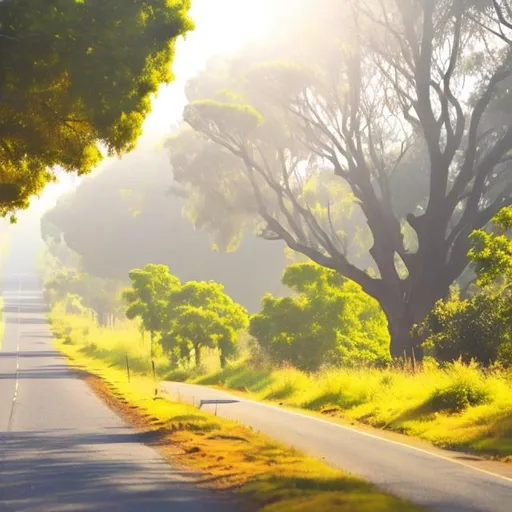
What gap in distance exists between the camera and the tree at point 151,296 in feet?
192

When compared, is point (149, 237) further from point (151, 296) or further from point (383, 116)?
point (383, 116)

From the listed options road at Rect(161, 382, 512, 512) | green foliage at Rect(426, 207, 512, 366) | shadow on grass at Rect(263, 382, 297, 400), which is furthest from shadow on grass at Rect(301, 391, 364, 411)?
shadow on grass at Rect(263, 382, 297, 400)

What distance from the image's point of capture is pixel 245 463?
1778cm

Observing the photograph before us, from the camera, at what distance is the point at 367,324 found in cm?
4600

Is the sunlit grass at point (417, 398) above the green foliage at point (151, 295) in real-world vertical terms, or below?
below

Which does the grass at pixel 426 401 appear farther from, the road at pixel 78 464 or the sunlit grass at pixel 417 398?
the road at pixel 78 464

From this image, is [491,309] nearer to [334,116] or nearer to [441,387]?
[441,387]

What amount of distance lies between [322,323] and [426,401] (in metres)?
16.7

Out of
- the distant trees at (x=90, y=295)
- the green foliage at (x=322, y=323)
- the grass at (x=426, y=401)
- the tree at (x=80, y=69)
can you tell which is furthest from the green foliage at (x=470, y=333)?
the distant trees at (x=90, y=295)

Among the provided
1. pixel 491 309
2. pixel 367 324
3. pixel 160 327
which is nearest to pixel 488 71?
pixel 367 324

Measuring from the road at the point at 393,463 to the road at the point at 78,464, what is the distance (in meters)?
3.00

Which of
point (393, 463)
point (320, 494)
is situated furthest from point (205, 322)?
point (320, 494)

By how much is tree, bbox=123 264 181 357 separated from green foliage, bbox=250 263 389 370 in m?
13.2

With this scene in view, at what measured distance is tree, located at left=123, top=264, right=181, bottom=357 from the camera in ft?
192
